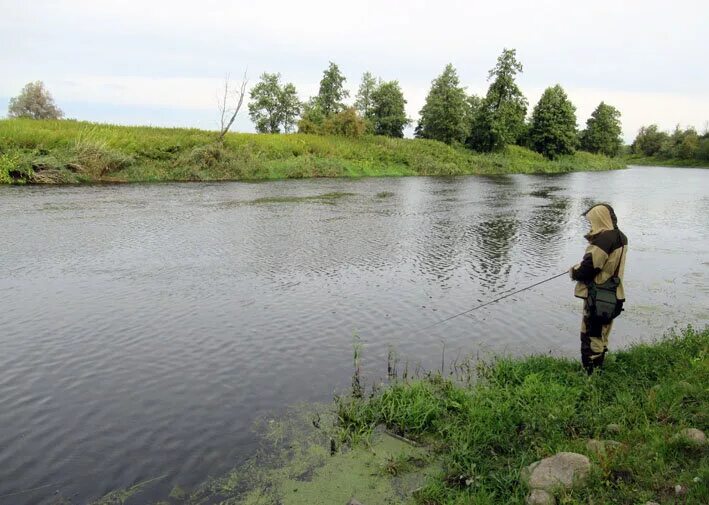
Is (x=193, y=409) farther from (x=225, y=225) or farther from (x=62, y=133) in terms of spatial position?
(x=62, y=133)

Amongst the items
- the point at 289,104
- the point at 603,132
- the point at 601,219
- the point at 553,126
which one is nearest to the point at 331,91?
the point at 289,104

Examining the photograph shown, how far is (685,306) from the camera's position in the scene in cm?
1273

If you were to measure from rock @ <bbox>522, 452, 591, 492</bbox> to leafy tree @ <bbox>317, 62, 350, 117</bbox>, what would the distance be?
83.3 m

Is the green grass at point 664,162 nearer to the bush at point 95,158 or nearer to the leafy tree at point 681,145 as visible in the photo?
the leafy tree at point 681,145

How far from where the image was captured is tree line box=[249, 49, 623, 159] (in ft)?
266

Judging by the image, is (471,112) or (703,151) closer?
(471,112)

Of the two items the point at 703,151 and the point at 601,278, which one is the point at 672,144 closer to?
the point at 703,151

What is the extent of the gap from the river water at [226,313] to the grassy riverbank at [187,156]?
1318cm

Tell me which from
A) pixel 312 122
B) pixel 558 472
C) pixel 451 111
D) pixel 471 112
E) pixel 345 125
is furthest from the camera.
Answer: pixel 471 112

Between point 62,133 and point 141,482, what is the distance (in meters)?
43.1

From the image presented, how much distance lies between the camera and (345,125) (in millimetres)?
67688

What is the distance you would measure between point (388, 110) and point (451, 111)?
1277 centimetres

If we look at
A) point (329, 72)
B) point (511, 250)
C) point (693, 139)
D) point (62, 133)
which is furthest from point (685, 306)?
point (693, 139)

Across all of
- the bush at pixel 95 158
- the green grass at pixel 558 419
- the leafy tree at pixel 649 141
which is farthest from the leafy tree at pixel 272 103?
the leafy tree at pixel 649 141
